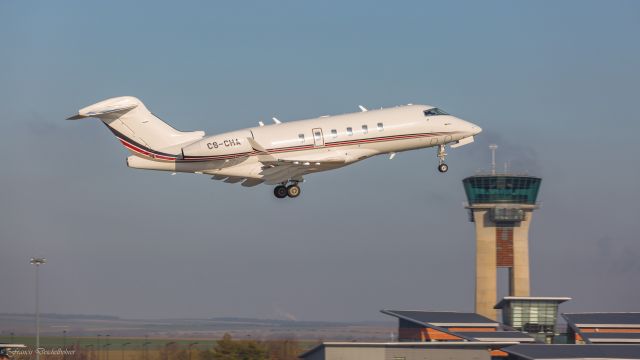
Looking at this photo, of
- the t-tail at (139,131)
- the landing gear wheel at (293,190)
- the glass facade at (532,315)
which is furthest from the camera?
the glass facade at (532,315)

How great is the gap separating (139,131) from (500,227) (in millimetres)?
59201

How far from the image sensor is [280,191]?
4853 cm

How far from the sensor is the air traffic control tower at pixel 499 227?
98062 millimetres

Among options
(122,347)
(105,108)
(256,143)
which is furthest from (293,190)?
(122,347)

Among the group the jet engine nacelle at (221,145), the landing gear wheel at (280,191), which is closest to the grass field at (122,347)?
the landing gear wheel at (280,191)

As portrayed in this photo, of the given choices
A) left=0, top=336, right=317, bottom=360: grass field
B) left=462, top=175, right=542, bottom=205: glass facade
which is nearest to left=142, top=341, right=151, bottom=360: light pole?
left=0, top=336, right=317, bottom=360: grass field

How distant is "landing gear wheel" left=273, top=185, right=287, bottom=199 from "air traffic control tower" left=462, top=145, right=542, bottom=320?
52.1 metres

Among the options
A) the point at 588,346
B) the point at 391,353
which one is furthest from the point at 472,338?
the point at 391,353

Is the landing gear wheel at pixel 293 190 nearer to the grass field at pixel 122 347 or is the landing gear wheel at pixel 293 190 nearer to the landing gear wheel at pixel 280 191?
the landing gear wheel at pixel 280 191

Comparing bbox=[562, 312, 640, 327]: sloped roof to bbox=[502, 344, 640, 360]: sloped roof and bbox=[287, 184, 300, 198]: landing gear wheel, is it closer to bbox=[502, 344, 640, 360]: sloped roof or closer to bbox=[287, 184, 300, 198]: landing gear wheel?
bbox=[502, 344, 640, 360]: sloped roof

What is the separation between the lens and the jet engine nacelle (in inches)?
1769

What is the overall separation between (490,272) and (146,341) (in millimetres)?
37059

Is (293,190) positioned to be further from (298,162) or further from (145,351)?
(145,351)

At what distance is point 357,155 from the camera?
155 feet
